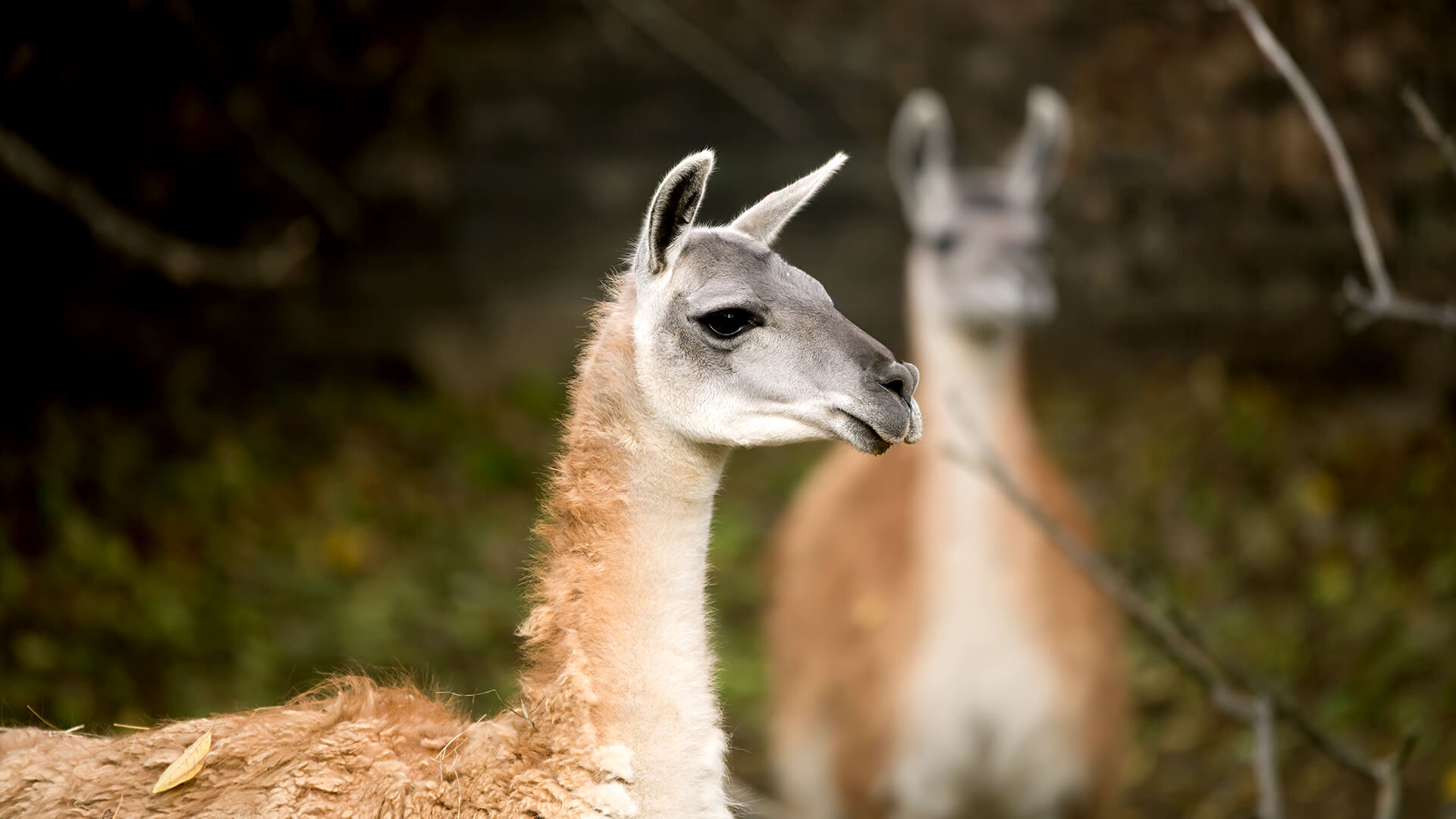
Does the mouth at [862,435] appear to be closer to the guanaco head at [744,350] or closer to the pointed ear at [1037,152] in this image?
the guanaco head at [744,350]

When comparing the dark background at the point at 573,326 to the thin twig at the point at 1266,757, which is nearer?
the thin twig at the point at 1266,757

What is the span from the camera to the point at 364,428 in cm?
841

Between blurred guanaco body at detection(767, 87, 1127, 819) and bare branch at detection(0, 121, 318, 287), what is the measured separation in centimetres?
248

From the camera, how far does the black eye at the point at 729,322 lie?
236cm

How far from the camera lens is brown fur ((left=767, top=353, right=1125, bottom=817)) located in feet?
13.8

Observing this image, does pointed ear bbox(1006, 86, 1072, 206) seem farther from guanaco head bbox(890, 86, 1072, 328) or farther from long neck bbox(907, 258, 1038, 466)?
long neck bbox(907, 258, 1038, 466)

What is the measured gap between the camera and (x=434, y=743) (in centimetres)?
229

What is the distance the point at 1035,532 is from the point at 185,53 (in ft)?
9.90

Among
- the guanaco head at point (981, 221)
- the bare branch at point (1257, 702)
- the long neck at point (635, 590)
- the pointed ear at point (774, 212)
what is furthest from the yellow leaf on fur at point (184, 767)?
the guanaco head at point (981, 221)

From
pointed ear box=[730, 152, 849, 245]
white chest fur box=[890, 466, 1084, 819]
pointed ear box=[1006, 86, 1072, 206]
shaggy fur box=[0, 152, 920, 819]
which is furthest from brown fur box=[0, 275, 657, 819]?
pointed ear box=[1006, 86, 1072, 206]

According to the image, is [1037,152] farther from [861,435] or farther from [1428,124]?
[861,435]

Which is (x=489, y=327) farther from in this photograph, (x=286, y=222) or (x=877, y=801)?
(x=877, y=801)

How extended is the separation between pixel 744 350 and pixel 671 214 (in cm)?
27

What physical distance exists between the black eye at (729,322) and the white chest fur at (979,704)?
2.02 m
